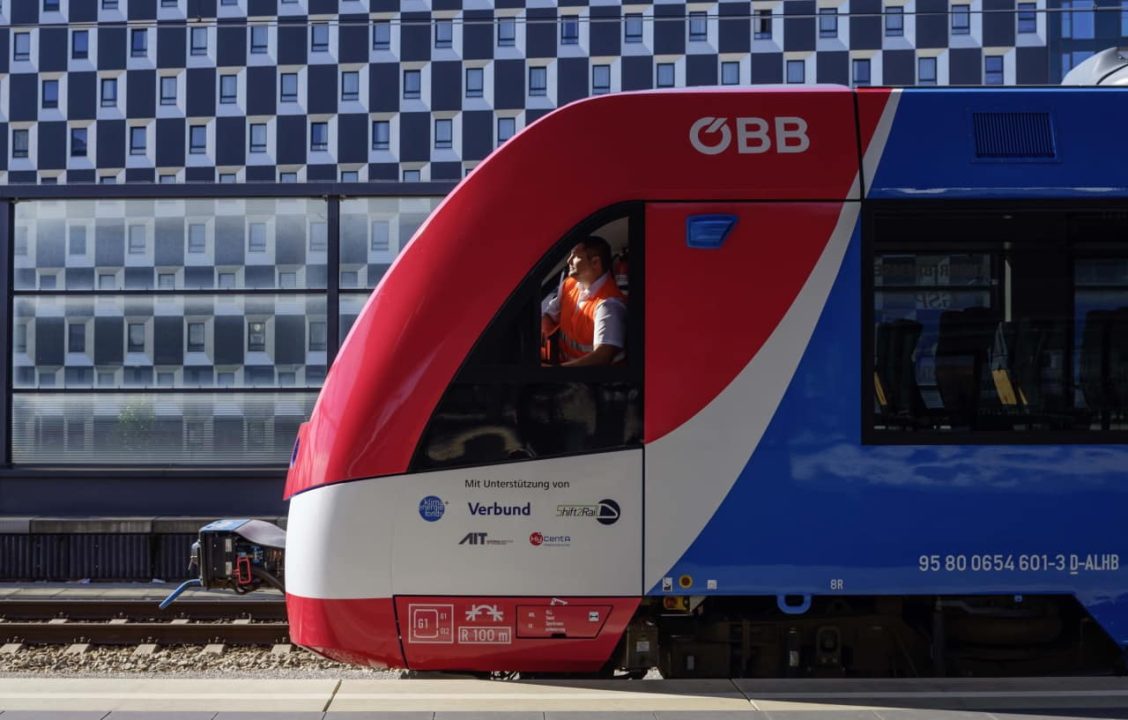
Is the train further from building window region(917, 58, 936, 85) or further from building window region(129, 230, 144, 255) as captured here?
building window region(917, 58, 936, 85)

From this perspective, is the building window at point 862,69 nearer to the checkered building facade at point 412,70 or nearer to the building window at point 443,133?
the checkered building facade at point 412,70

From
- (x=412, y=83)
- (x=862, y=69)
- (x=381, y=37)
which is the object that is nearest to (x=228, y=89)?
(x=381, y=37)

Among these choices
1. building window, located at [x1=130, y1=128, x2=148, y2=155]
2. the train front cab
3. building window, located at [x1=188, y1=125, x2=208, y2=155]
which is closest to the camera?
the train front cab

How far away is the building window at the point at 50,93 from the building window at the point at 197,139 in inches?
197

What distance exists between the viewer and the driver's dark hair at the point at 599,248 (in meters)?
5.06

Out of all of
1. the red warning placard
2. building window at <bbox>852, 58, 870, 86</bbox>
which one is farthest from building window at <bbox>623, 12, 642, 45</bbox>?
the red warning placard

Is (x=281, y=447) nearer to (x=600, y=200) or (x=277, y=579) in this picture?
(x=277, y=579)

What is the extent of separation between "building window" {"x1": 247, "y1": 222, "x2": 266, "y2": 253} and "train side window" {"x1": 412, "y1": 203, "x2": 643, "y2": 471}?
5.88 metres

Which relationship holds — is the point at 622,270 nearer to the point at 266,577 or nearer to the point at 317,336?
the point at 266,577

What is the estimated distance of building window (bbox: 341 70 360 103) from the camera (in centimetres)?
3900

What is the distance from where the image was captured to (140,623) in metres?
7.76

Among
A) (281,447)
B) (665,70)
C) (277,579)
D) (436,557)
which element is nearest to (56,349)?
(281,447)

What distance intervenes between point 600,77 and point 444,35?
5.58 m

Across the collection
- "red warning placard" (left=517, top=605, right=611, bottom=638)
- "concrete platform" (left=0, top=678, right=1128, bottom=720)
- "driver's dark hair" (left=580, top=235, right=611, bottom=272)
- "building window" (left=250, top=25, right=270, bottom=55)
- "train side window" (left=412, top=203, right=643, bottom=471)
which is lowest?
"concrete platform" (left=0, top=678, right=1128, bottom=720)
